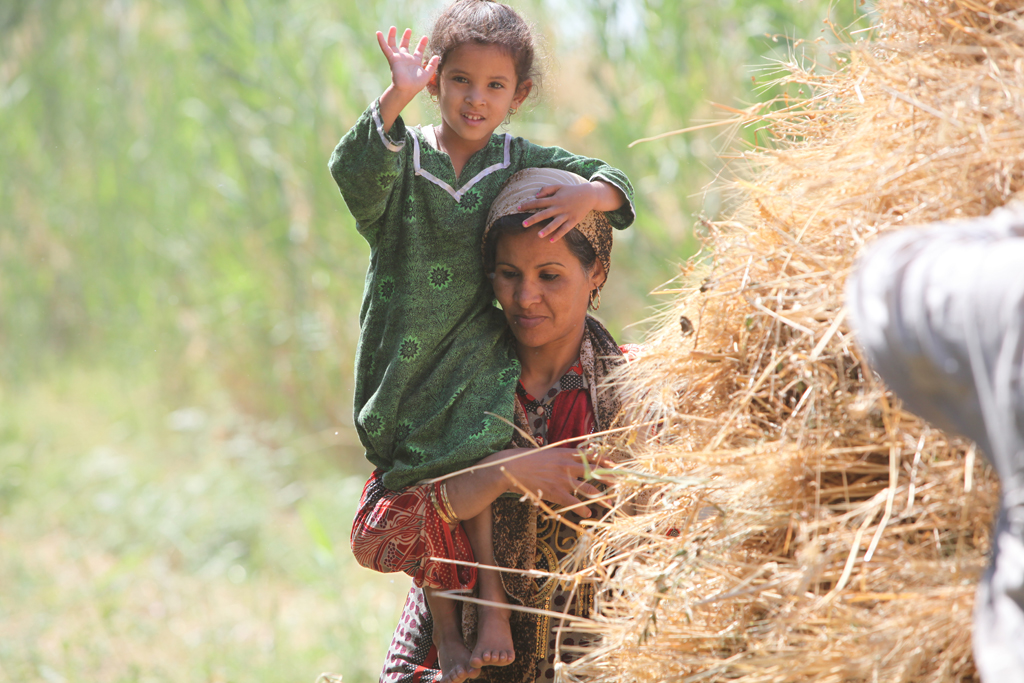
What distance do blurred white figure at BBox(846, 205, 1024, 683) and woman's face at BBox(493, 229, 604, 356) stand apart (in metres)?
0.99

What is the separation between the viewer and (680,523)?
135 cm

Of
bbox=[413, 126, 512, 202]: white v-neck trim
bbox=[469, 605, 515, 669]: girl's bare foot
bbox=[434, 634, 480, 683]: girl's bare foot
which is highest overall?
bbox=[413, 126, 512, 202]: white v-neck trim

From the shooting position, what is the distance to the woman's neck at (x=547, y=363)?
194 centimetres

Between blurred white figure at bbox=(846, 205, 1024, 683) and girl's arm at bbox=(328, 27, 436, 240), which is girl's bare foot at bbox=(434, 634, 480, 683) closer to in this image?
girl's arm at bbox=(328, 27, 436, 240)

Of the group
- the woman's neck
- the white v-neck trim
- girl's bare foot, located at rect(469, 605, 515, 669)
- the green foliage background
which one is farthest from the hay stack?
the green foliage background

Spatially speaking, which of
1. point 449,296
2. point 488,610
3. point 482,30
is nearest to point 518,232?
point 449,296

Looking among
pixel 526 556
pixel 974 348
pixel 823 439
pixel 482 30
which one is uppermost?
pixel 482 30

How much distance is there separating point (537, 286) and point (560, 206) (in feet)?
0.59

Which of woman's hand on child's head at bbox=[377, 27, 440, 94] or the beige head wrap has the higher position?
woman's hand on child's head at bbox=[377, 27, 440, 94]

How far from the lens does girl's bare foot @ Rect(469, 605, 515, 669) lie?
1.72m

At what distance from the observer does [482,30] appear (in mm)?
1857

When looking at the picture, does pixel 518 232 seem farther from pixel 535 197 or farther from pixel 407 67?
pixel 407 67

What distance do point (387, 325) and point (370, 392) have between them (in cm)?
16

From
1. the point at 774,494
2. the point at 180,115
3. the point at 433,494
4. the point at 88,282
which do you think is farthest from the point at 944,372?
the point at 88,282
